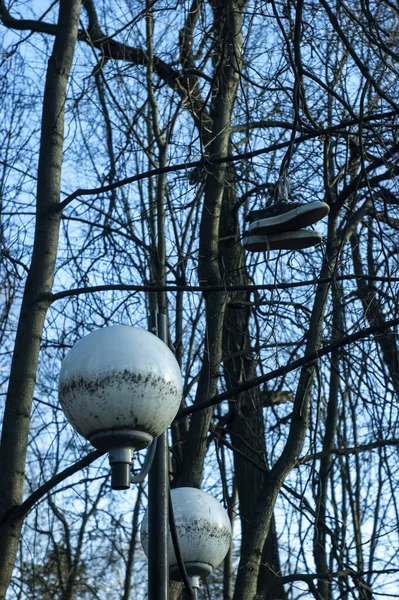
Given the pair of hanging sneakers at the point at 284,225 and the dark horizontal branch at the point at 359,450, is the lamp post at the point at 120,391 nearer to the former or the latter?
the pair of hanging sneakers at the point at 284,225

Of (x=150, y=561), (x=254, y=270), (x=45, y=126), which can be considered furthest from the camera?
(x=254, y=270)

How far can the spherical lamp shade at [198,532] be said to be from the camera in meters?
4.05

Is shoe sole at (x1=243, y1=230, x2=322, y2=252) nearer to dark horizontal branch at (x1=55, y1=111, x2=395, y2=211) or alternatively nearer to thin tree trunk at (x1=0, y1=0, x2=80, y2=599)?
dark horizontal branch at (x1=55, y1=111, x2=395, y2=211)

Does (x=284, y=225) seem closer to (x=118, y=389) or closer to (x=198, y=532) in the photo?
(x=118, y=389)

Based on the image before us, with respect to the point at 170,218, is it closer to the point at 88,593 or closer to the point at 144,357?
the point at 144,357

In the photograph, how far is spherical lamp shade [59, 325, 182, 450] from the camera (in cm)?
314

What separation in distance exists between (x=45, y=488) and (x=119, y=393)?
1319 millimetres

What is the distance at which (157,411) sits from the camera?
10.5ft

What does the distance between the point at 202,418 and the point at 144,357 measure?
10.8 ft

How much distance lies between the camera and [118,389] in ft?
10.3

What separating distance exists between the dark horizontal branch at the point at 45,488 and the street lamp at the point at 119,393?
1.00m

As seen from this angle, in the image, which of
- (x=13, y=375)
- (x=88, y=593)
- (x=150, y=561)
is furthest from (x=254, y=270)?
(x=88, y=593)

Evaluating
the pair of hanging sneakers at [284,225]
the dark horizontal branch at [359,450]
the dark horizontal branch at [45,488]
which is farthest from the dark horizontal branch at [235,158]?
the dark horizontal branch at [359,450]

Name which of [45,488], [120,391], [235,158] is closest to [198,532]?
[45,488]
